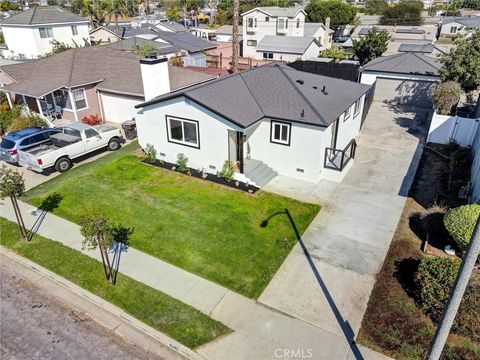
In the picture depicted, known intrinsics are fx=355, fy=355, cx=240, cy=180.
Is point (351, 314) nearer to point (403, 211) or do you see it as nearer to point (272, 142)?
point (403, 211)

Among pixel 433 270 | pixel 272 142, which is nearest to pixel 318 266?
pixel 433 270

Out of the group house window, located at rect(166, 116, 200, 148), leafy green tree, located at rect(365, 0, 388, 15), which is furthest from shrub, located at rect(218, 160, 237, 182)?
leafy green tree, located at rect(365, 0, 388, 15)

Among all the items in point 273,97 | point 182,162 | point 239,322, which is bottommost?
point 239,322

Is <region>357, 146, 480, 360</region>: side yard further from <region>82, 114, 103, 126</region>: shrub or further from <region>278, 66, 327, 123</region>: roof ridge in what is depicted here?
<region>82, 114, 103, 126</region>: shrub

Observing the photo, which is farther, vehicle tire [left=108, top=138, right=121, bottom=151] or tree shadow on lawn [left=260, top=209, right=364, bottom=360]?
vehicle tire [left=108, top=138, right=121, bottom=151]

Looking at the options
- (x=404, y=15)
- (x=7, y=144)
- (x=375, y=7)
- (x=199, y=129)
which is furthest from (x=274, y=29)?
(x=375, y=7)

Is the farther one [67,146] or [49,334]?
[67,146]

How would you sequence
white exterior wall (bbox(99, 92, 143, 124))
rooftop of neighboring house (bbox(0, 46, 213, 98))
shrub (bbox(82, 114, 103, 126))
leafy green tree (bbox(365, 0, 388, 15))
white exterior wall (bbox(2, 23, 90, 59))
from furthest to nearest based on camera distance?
leafy green tree (bbox(365, 0, 388, 15)), white exterior wall (bbox(2, 23, 90, 59)), shrub (bbox(82, 114, 103, 126)), white exterior wall (bbox(99, 92, 143, 124)), rooftop of neighboring house (bbox(0, 46, 213, 98))

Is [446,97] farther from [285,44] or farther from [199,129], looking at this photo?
[285,44]
